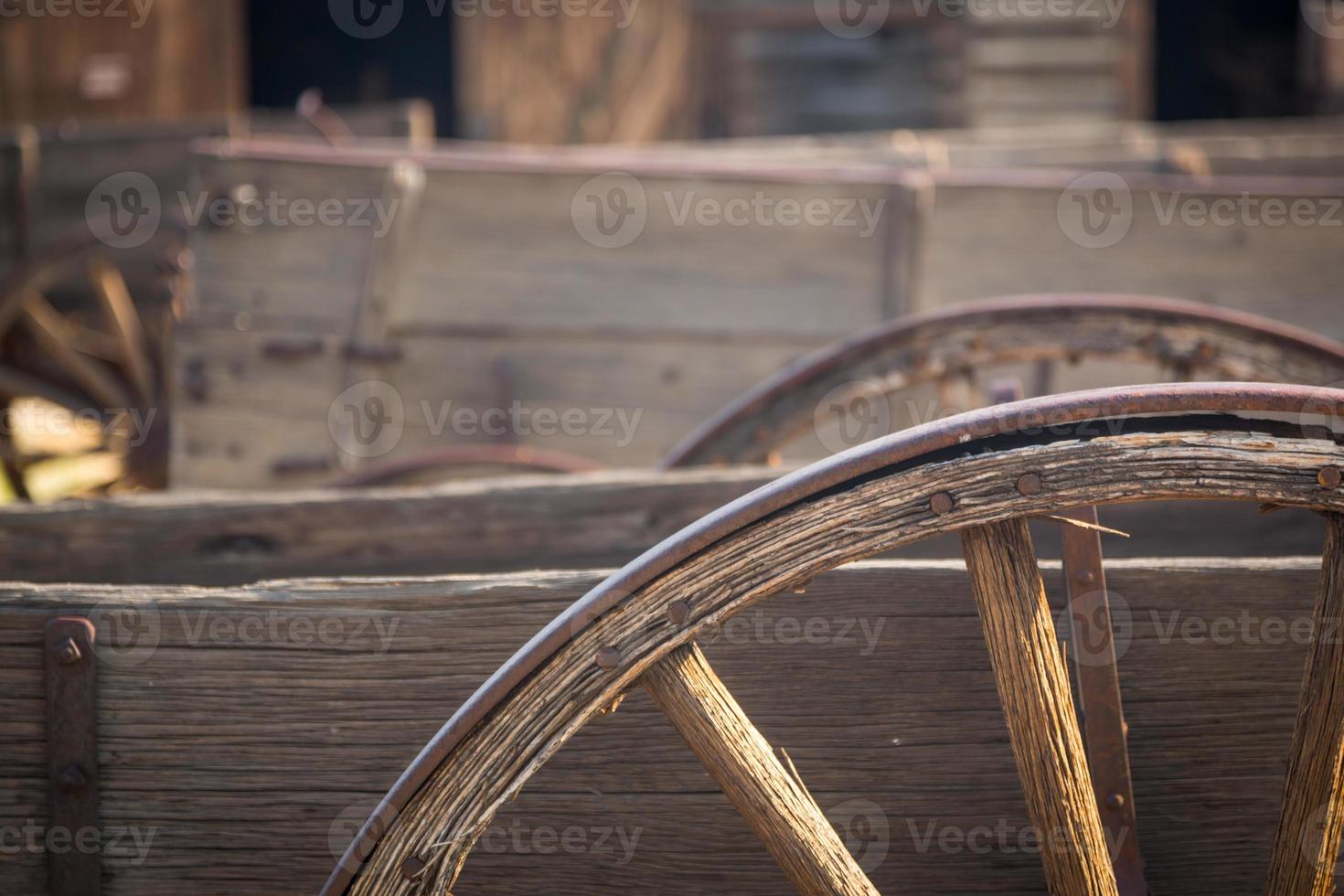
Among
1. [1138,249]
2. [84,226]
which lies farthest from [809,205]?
[84,226]

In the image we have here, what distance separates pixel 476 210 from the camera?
3387mm

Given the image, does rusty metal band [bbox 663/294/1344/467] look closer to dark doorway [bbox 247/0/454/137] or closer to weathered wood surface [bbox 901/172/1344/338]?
weathered wood surface [bbox 901/172/1344/338]

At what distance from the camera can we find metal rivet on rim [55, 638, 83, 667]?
1198mm

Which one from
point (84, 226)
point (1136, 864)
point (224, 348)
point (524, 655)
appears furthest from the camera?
point (84, 226)

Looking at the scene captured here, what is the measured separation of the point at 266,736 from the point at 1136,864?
1007 mm

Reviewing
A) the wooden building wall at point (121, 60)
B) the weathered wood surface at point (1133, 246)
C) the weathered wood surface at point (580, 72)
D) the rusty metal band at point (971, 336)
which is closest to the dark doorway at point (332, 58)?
the wooden building wall at point (121, 60)

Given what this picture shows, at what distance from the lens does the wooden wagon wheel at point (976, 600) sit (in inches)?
36.2

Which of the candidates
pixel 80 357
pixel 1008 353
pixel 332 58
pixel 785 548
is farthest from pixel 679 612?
pixel 332 58

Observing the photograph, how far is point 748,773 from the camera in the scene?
0.99 m

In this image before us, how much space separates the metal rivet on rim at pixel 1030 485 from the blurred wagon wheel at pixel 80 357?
3870mm

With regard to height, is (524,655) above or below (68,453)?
below

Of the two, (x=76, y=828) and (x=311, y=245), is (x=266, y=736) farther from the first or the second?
(x=311, y=245)

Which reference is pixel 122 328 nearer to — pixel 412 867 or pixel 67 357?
pixel 67 357

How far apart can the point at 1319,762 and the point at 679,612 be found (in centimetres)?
63
